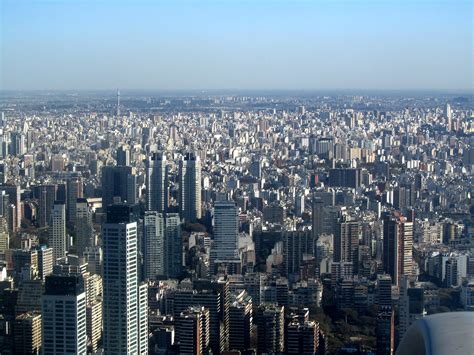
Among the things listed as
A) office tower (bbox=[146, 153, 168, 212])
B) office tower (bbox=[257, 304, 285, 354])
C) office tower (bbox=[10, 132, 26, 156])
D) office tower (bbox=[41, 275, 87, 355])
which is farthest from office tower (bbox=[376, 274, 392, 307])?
office tower (bbox=[10, 132, 26, 156])

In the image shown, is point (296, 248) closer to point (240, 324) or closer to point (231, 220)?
point (231, 220)

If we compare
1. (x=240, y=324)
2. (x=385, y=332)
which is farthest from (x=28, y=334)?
(x=385, y=332)

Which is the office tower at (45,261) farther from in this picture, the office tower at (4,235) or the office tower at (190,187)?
the office tower at (190,187)

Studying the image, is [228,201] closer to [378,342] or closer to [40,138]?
[40,138]

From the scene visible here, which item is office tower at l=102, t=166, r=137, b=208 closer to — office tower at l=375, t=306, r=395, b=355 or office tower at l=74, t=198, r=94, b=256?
office tower at l=74, t=198, r=94, b=256

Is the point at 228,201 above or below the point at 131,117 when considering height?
below

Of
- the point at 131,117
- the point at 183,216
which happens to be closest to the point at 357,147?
the point at 131,117

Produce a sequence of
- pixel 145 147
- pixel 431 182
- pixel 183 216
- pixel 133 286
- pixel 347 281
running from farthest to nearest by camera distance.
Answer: pixel 145 147 → pixel 431 182 → pixel 183 216 → pixel 347 281 → pixel 133 286
